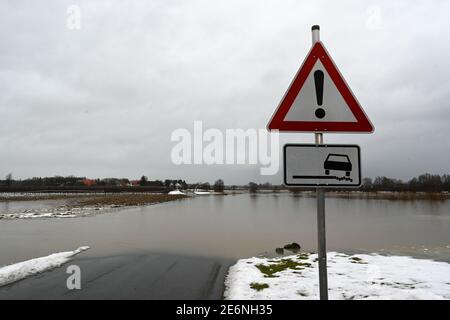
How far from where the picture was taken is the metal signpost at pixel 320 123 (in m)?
2.61

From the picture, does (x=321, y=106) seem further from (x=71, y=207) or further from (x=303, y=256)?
(x=71, y=207)

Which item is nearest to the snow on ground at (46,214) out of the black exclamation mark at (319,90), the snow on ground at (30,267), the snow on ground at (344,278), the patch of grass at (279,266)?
the snow on ground at (30,267)

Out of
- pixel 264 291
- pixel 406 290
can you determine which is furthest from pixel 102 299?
pixel 406 290

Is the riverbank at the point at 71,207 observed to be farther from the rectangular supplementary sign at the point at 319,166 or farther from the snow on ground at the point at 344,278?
the rectangular supplementary sign at the point at 319,166

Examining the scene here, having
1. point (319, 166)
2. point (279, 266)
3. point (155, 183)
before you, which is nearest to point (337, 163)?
point (319, 166)

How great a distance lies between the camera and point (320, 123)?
2734mm

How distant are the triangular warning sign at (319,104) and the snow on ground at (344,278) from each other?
5.98 m

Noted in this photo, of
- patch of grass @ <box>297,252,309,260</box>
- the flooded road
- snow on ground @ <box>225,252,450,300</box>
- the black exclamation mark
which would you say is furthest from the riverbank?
the black exclamation mark

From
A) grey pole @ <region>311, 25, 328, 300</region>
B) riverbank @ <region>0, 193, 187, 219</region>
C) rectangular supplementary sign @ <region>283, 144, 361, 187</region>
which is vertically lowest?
riverbank @ <region>0, 193, 187, 219</region>

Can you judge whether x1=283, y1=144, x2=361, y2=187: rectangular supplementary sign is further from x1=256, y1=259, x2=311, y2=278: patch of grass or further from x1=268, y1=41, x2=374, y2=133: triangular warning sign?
x1=256, y1=259, x2=311, y2=278: patch of grass

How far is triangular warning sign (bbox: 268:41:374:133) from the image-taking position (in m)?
2.74

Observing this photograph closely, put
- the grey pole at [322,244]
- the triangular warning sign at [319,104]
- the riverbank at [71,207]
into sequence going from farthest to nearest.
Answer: the riverbank at [71,207]
the triangular warning sign at [319,104]
the grey pole at [322,244]
